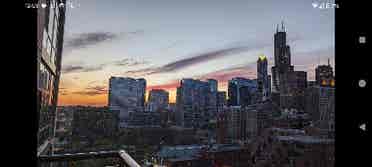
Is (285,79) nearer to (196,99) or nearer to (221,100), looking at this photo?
(221,100)

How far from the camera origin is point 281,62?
20.3 meters

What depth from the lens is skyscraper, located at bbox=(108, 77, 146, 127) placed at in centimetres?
1745

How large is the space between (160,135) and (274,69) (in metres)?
9.88

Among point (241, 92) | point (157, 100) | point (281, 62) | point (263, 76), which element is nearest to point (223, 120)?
point (241, 92)

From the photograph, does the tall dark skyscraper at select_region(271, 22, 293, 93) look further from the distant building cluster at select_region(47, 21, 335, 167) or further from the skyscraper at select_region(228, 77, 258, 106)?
the skyscraper at select_region(228, 77, 258, 106)

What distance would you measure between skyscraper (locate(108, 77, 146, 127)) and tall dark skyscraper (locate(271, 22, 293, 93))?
934 cm

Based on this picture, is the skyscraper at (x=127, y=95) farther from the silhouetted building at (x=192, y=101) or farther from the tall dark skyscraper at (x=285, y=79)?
the tall dark skyscraper at (x=285, y=79)

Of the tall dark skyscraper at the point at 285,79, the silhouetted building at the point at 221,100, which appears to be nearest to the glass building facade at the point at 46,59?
the tall dark skyscraper at the point at 285,79

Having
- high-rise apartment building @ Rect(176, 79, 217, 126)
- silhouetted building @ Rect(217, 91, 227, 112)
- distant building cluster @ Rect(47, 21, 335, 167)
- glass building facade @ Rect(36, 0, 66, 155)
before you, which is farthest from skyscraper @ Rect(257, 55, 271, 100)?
glass building facade @ Rect(36, 0, 66, 155)

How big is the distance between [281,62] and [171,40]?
1012 centimetres
